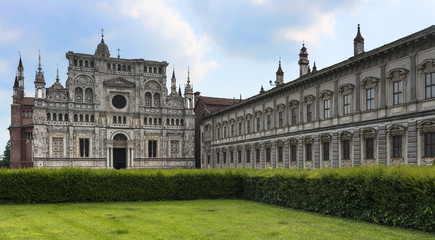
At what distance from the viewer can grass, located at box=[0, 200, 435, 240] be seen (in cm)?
1312

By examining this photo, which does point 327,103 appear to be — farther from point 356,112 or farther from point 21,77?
point 21,77

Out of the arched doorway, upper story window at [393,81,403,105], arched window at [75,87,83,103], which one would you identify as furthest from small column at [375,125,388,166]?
arched window at [75,87,83,103]

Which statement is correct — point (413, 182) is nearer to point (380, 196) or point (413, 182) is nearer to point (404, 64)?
point (380, 196)

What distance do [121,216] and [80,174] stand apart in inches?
273

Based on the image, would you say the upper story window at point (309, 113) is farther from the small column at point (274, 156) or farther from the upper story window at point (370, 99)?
the upper story window at point (370, 99)

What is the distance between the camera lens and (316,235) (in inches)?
518

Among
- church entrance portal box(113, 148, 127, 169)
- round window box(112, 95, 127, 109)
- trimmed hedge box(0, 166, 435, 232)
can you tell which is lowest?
church entrance portal box(113, 148, 127, 169)

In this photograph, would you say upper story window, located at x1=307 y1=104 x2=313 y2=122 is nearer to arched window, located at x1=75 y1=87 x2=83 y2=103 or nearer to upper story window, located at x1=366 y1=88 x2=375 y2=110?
upper story window, located at x1=366 y1=88 x2=375 y2=110

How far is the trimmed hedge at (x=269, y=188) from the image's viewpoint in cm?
1379

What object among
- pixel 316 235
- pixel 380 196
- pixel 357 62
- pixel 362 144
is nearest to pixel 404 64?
pixel 357 62

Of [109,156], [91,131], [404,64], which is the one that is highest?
[404,64]

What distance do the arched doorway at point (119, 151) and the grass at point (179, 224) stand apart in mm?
43431

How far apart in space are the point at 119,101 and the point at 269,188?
155ft

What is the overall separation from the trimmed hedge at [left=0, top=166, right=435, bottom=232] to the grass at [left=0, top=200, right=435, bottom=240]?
0.68 metres
